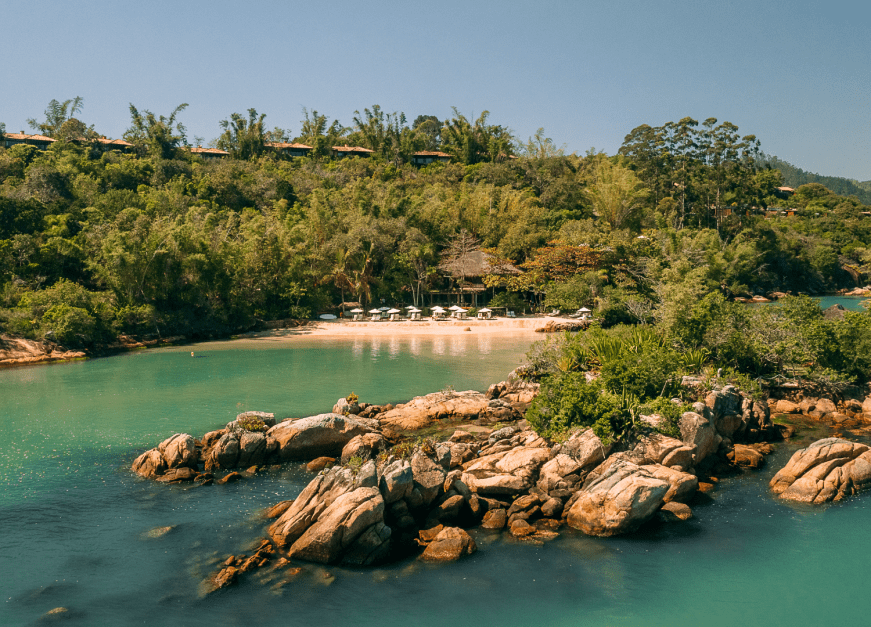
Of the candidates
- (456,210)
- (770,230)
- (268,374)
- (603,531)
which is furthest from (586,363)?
(770,230)

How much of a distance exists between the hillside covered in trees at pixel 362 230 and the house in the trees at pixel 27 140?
12.2 feet

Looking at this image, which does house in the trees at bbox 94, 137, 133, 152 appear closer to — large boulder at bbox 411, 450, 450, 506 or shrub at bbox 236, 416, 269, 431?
shrub at bbox 236, 416, 269, 431

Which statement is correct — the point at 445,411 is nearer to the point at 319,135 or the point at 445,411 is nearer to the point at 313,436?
the point at 313,436

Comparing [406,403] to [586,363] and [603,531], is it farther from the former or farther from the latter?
[603,531]

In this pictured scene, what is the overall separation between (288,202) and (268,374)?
1367 inches

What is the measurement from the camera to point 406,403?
1972 centimetres

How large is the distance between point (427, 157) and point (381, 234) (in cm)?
3438

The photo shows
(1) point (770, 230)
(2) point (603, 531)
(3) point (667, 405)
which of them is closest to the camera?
(2) point (603, 531)

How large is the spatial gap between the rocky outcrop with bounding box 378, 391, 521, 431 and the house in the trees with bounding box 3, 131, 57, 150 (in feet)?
228

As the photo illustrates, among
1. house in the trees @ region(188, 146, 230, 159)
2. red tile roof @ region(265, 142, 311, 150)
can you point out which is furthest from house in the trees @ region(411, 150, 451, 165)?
house in the trees @ region(188, 146, 230, 159)

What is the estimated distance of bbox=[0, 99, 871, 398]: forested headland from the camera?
3522cm

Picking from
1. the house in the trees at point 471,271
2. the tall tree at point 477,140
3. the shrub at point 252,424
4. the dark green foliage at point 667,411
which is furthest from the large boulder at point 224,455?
the tall tree at point 477,140

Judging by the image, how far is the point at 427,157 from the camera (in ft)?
254

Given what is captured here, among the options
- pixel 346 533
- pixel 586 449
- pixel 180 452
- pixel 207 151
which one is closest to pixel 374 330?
pixel 180 452
